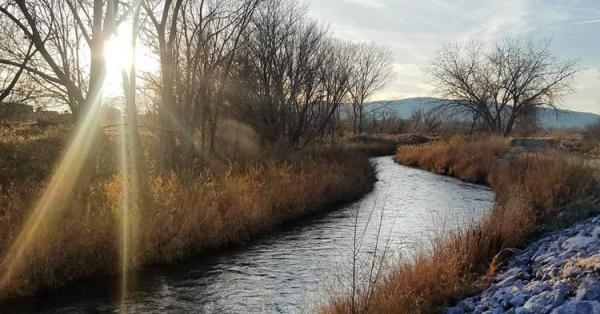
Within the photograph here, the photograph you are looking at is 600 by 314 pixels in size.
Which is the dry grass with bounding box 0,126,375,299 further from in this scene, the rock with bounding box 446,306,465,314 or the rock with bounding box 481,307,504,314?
the rock with bounding box 481,307,504,314

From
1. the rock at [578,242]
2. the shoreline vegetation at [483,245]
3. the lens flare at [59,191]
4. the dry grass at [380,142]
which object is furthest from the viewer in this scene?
the dry grass at [380,142]

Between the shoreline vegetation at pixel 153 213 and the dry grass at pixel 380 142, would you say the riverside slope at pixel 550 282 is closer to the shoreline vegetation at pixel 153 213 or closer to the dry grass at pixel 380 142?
the shoreline vegetation at pixel 153 213

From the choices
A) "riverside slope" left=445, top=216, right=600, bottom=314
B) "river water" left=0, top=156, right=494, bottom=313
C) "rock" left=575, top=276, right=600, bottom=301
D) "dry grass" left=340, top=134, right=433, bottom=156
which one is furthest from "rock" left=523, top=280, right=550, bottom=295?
"dry grass" left=340, top=134, right=433, bottom=156

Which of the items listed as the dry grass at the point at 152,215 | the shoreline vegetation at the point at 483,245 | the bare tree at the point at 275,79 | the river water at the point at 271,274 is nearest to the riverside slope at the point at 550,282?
the shoreline vegetation at the point at 483,245

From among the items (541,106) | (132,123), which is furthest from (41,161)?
(541,106)

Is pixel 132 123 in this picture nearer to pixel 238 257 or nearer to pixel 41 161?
pixel 238 257

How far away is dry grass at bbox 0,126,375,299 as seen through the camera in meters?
8.56

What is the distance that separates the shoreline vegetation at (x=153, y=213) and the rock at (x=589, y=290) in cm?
794

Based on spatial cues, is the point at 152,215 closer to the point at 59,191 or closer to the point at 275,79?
the point at 59,191

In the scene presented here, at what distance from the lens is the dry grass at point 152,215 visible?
8.56m

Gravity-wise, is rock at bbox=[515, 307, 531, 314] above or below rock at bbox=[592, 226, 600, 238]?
below

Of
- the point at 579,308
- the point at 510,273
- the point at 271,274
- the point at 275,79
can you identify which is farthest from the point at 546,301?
the point at 275,79

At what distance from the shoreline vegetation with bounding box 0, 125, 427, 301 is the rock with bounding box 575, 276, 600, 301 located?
7940 mm

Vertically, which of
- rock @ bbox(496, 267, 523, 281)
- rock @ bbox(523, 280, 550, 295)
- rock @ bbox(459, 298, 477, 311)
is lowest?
rock @ bbox(459, 298, 477, 311)
